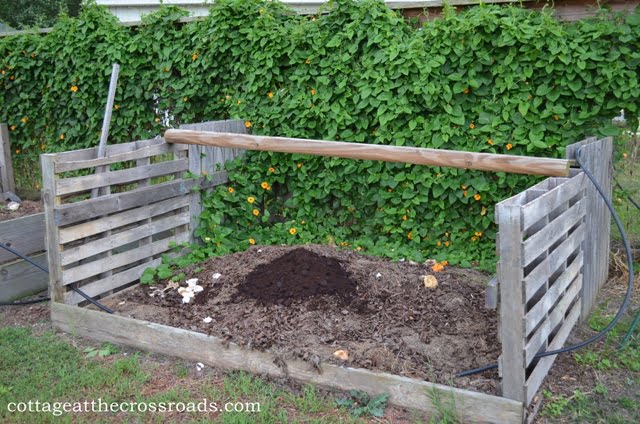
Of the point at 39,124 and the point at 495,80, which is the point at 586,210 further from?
the point at 39,124

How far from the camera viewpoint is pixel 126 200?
17.4 feet

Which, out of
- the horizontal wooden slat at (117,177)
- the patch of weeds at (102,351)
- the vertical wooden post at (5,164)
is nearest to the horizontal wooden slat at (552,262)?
the patch of weeds at (102,351)

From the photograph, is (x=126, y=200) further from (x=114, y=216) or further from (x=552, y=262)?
(x=552, y=262)

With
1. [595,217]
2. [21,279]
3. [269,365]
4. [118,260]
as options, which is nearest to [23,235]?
[21,279]

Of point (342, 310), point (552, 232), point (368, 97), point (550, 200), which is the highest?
Answer: point (368, 97)

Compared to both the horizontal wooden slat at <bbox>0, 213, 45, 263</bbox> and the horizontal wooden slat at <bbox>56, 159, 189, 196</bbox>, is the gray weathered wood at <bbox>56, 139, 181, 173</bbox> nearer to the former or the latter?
the horizontal wooden slat at <bbox>56, 159, 189, 196</bbox>

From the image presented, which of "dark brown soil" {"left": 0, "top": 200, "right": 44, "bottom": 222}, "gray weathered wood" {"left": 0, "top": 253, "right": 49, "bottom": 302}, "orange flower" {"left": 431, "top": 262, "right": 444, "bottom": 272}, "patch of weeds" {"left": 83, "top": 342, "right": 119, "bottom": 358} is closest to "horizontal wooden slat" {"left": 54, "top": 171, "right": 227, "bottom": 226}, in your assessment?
"patch of weeds" {"left": 83, "top": 342, "right": 119, "bottom": 358}

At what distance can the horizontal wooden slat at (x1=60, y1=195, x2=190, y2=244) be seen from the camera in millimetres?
4918

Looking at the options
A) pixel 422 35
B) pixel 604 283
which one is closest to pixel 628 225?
pixel 604 283

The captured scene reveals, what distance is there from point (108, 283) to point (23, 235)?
1.05 meters

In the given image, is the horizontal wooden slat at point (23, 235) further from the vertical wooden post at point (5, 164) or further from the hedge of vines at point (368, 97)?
the vertical wooden post at point (5, 164)

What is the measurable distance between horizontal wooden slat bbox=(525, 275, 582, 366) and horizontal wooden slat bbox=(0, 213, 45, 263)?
4247 mm

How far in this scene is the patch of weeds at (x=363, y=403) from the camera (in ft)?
12.1

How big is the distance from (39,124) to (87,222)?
366cm
